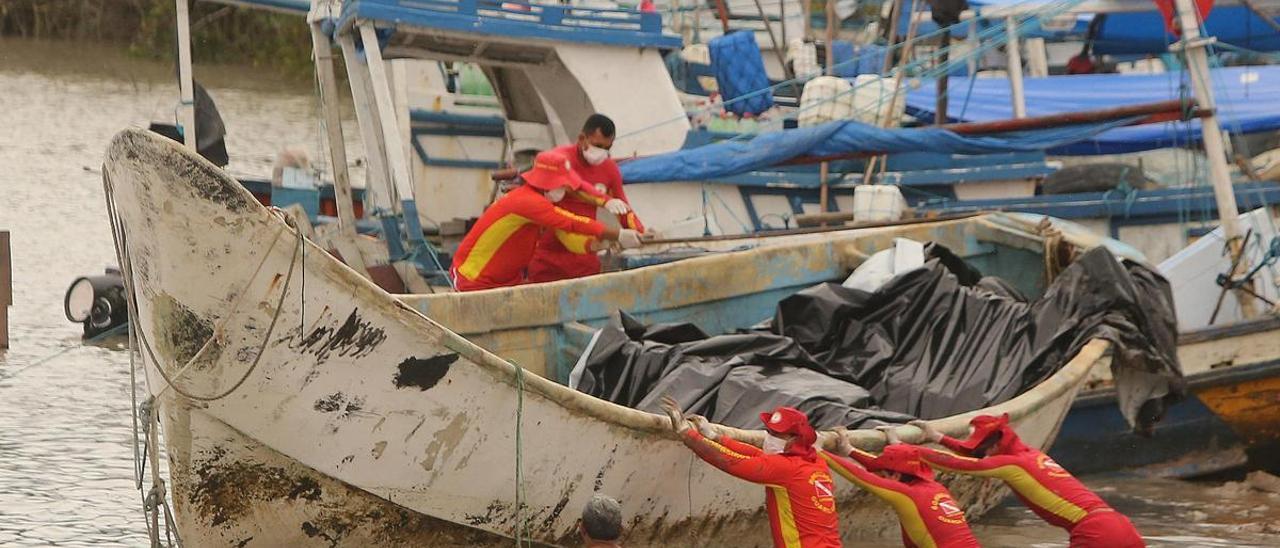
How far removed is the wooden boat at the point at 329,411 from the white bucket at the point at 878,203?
229 inches

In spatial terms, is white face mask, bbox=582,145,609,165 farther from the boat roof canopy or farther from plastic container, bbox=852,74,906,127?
plastic container, bbox=852,74,906,127

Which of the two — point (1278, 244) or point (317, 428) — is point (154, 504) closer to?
point (317, 428)

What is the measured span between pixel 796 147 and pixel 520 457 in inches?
283

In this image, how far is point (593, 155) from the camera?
11203 mm

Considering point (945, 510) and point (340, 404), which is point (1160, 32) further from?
point (340, 404)

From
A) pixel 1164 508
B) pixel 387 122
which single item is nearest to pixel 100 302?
pixel 387 122

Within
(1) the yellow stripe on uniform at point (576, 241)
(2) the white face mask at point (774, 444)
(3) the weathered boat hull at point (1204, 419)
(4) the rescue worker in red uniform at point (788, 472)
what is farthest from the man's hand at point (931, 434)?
(3) the weathered boat hull at point (1204, 419)

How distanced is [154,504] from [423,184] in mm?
10744

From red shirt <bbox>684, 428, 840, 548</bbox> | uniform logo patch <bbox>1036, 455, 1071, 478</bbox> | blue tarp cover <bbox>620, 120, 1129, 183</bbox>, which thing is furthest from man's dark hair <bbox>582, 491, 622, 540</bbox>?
blue tarp cover <bbox>620, 120, 1129, 183</bbox>

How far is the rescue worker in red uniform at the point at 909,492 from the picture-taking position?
8.02 meters

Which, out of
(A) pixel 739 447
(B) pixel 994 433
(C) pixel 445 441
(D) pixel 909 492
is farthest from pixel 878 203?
(C) pixel 445 441

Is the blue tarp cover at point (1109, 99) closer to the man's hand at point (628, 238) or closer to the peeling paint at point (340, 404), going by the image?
the man's hand at point (628, 238)

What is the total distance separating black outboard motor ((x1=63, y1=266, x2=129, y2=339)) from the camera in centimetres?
1483

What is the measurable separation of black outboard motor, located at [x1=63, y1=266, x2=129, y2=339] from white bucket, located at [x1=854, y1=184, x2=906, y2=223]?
18.5 ft
